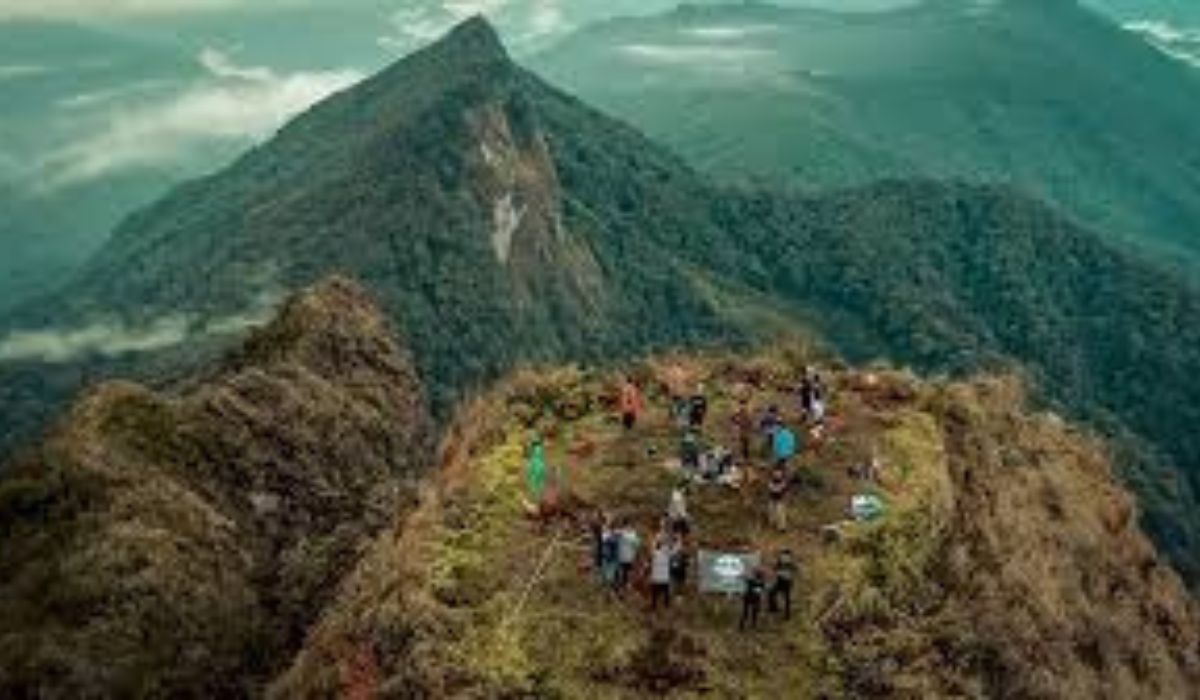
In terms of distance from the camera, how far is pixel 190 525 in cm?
6088

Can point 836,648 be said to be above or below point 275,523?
above

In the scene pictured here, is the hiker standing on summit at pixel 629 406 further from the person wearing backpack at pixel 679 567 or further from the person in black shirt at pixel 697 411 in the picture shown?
the person wearing backpack at pixel 679 567

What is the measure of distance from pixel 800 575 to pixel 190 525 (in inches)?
830

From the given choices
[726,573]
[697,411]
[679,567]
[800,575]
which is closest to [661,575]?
[679,567]

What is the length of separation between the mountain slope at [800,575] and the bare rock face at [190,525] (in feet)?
18.2

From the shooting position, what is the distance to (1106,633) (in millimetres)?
54031

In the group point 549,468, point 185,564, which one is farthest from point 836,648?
point 185,564

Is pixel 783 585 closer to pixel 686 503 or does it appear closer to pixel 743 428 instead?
pixel 686 503

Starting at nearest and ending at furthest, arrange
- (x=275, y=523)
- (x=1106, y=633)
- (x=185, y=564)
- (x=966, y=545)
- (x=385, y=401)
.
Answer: (x=966, y=545) < (x=1106, y=633) < (x=185, y=564) < (x=275, y=523) < (x=385, y=401)

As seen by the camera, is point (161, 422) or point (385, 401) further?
point (385, 401)

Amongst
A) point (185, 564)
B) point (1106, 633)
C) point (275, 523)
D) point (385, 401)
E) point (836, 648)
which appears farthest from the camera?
point (385, 401)

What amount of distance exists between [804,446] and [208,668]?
1730cm

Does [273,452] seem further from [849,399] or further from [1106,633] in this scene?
[1106,633]

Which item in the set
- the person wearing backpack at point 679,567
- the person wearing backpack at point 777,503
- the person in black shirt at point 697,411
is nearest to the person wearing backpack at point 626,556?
the person wearing backpack at point 679,567
